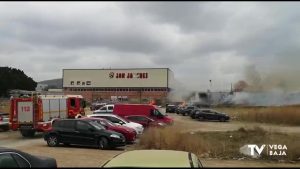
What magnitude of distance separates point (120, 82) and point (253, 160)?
121763 mm

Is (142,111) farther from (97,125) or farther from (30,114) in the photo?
(97,125)

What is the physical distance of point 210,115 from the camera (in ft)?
205

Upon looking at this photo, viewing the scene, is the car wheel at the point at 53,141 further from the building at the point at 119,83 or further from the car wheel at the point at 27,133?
the building at the point at 119,83

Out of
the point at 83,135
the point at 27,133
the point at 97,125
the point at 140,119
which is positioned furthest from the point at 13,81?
the point at 83,135

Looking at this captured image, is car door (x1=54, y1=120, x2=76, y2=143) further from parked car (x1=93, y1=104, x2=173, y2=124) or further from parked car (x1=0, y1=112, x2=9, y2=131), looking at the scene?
parked car (x1=93, y1=104, x2=173, y2=124)

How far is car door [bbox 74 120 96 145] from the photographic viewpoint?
2622cm

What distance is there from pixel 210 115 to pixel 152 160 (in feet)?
184

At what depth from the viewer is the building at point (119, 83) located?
5492 inches

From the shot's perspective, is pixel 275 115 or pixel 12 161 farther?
pixel 275 115

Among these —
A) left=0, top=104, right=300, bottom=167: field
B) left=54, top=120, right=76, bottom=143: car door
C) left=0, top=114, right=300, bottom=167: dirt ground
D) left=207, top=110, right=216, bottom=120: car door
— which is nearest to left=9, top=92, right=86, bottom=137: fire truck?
left=0, top=114, right=300, bottom=167: dirt ground

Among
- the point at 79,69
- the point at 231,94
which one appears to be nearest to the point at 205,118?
the point at 231,94

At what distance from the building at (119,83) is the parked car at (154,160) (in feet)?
422

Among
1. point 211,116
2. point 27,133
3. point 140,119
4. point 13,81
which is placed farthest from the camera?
point 13,81

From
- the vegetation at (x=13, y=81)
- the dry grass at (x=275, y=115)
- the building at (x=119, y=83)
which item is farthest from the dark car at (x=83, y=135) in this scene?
the building at (x=119, y=83)
